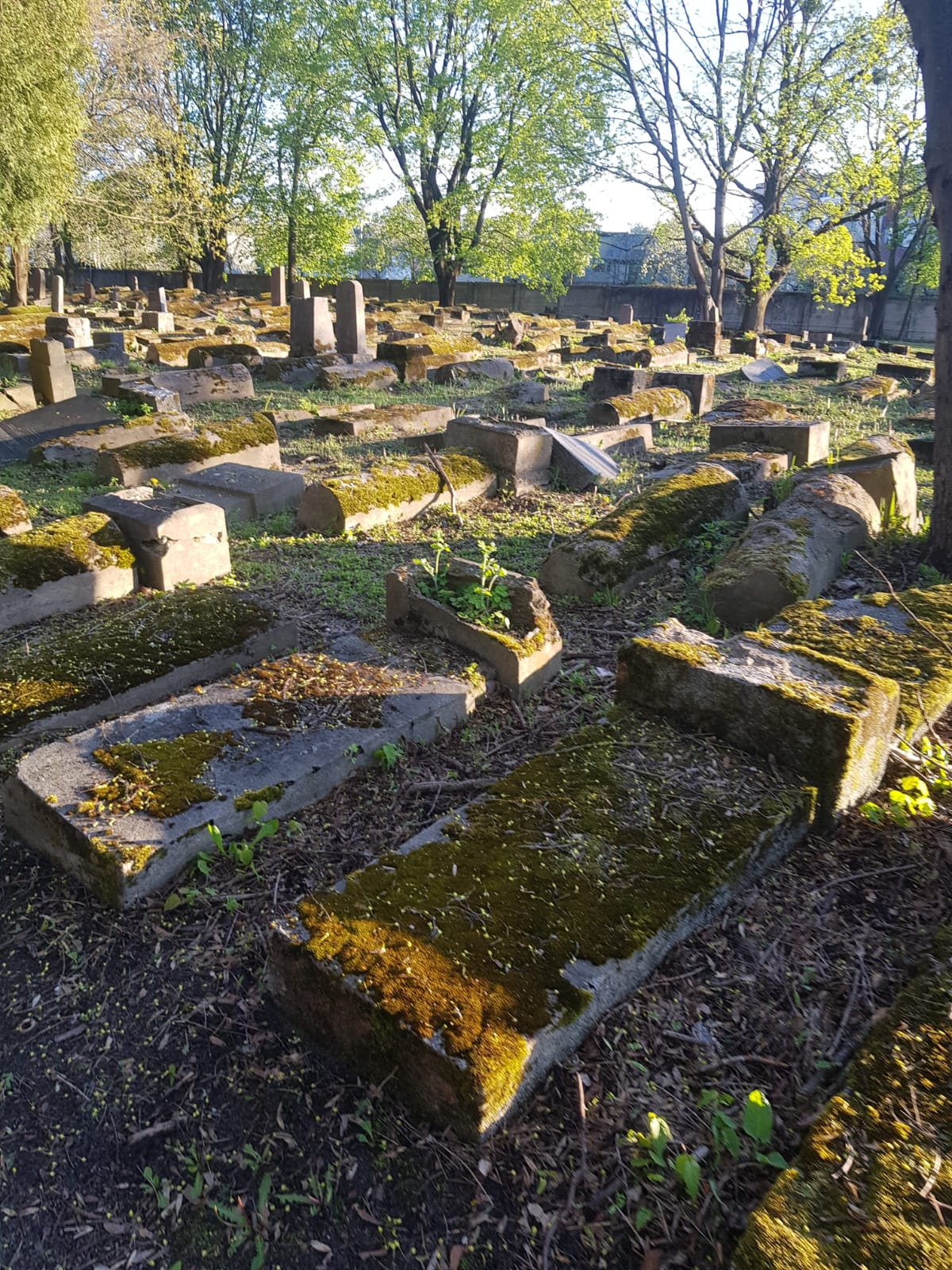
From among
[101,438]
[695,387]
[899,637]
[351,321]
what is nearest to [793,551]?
[899,637]

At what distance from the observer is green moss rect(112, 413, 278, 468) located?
8156 mm

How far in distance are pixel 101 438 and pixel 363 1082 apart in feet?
29.0

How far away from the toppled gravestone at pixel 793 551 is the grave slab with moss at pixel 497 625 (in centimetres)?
121

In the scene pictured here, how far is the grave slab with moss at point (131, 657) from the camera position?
369cm

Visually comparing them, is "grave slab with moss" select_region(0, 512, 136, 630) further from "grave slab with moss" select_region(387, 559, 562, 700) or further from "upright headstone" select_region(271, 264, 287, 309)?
"upright headstone" select_region(271, 264, 287, 309)

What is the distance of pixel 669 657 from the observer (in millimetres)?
3053

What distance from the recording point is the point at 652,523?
6.17 meters

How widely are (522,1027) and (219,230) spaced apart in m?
36.2

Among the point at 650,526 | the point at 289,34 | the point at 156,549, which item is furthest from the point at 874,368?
the point at 289,34

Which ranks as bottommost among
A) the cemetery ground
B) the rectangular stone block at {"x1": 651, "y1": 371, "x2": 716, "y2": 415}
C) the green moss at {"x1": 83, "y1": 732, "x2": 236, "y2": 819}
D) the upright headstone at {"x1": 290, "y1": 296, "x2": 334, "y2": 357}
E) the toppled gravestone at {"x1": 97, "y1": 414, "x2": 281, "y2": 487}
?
the cemetery ground

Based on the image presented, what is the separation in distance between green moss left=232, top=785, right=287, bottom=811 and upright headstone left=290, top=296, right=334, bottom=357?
47.6ft

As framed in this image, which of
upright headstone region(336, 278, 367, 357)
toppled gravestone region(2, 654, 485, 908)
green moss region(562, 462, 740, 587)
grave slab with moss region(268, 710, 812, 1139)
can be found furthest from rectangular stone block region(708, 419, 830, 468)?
upright headstone region(336, 278, 367, 357)

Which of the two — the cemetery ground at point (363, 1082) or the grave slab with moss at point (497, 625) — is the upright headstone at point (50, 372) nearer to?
the grave slab with moss at point (497, 625)

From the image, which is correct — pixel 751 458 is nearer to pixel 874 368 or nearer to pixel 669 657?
pixel 669 657
